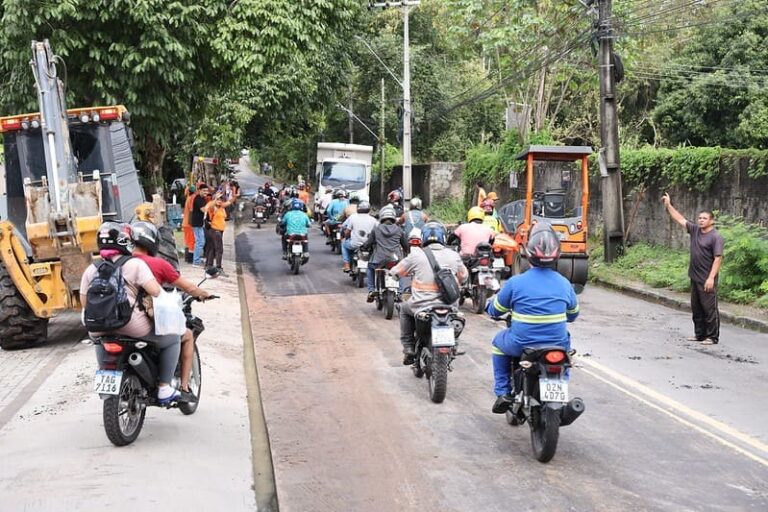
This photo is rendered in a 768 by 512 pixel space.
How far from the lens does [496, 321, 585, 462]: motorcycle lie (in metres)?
6.20

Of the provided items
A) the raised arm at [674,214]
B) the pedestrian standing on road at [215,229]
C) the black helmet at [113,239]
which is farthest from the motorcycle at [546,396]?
the pedestrian standing on road at [215,229]

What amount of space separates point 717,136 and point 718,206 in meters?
13.9

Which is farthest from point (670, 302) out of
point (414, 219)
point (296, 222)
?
point (296, 222)

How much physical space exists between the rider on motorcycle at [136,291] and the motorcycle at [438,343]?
8.01 feet

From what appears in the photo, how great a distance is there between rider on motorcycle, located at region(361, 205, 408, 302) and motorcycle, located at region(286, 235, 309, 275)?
496 cm

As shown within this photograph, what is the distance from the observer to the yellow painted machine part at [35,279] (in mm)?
11062

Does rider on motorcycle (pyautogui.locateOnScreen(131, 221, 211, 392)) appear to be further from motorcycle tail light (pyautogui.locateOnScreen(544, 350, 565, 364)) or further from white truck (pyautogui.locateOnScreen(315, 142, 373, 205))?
white truck (pyautogui.locateOnScreen(315, 142, 373, 205))

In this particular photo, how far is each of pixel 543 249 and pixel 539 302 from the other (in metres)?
0.39

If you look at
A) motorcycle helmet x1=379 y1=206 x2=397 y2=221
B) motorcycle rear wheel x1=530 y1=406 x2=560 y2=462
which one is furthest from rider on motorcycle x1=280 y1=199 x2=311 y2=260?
motorcycle rear wheel x1=530 y1=406 x2=560 y2=462

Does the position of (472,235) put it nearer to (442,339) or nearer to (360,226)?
(360,226)

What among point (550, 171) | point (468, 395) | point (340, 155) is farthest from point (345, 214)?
point (340, 155)

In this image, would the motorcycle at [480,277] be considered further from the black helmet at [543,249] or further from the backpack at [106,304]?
the backpack at [106,304]

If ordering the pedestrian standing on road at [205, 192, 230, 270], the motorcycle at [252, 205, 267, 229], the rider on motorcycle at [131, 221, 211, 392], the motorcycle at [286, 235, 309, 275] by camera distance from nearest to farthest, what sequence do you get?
the rider on motorcycle at [131, 221, 211, 392] → the pedestrian standing on road at [205, 192, 230, 270] → the motorcycle at [286, 235, 309, 275] → the motorcycle at [252, 205, 267, 229]

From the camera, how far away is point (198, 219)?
19000 millimetres
